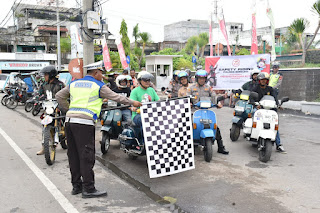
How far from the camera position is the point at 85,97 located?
4.31 metres

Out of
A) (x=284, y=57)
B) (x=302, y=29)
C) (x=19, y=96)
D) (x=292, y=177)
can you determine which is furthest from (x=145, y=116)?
(x=284, y=57)

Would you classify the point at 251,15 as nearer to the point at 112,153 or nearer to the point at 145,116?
the point at 112,153

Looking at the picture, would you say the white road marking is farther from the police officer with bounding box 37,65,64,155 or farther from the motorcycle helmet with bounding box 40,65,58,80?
the motorcycle helmet with bounding box 40,65,58,80

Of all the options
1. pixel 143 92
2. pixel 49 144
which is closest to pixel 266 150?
pixel 143 92

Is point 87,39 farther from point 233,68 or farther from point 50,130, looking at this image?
point 233,68

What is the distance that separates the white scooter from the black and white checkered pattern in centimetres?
180

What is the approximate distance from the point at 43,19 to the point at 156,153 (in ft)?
174

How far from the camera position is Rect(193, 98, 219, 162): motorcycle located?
5.90 meters

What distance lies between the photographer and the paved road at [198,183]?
4.06m

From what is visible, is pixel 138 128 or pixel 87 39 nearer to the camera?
pixel 138 128

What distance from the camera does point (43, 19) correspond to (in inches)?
2026

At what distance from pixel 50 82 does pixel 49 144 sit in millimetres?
1605

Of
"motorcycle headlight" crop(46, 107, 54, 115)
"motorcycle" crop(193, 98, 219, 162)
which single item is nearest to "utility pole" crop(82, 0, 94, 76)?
"motorcycle headlight" crop(46, 107, 54, 115)

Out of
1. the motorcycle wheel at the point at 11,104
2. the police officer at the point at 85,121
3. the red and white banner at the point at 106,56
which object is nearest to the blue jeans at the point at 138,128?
the police officer at the point at 85,121
